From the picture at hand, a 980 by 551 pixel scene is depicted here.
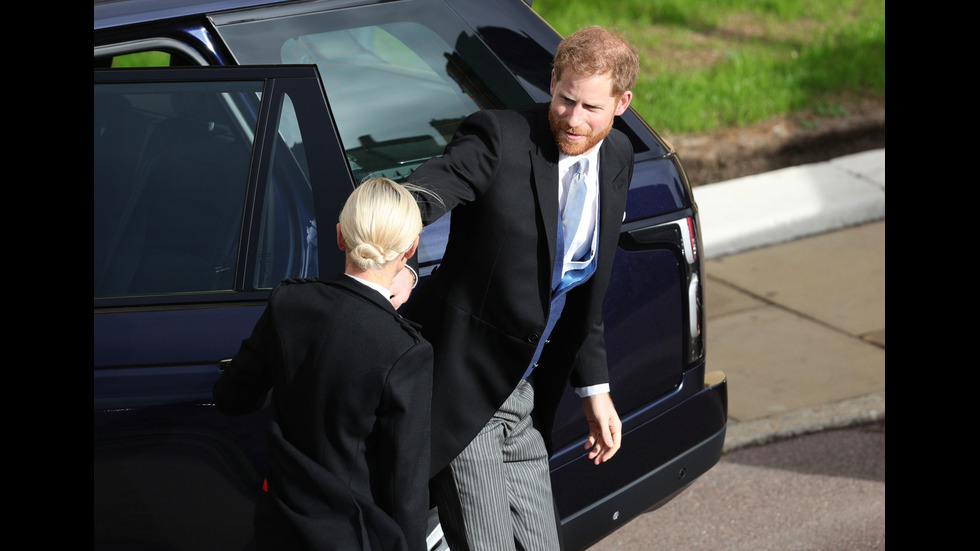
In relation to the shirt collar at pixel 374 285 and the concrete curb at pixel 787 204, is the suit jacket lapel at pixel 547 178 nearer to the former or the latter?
the shirt collar at pixel 374 285

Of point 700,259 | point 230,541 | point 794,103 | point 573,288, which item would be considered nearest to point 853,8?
→ point 794,103

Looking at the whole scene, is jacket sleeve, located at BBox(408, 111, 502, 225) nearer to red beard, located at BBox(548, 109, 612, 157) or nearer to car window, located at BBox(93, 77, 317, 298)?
red beard, located at BBox(548, 109, 612, 157)

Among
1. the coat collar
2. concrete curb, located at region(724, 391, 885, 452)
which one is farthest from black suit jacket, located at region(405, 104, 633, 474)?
concrete curb, located at region(724, 391, 885, 452)

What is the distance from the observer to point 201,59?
279 cm

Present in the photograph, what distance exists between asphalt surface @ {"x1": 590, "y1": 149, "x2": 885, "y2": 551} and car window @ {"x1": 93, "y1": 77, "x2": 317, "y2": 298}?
182cm

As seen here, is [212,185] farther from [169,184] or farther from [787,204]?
[787,204]

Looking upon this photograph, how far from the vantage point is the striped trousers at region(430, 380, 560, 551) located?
2412 millimetres

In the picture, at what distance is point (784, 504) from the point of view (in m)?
3.92

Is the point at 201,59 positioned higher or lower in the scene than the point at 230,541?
higher

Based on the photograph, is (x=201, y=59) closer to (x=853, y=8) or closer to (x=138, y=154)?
(x=138, y=154)

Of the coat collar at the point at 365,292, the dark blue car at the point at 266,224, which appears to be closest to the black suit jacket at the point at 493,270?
the dark blue car at the point at 266,224

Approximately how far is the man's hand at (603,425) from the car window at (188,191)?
2.51ft

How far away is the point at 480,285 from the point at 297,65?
72 centimetres
